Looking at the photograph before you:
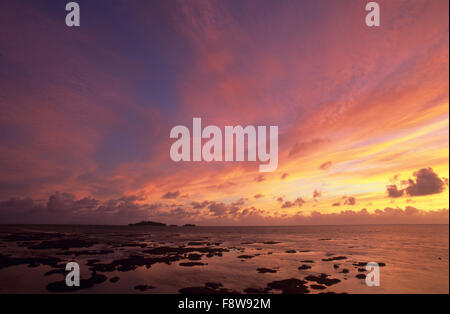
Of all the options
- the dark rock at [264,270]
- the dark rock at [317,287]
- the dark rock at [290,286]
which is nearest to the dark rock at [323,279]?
the dark rock at [317,287]

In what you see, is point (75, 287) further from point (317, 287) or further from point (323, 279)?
point (323, 279)

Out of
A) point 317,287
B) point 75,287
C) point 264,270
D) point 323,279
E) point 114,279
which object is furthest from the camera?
point 264,270

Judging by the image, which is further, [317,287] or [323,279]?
[323,279]

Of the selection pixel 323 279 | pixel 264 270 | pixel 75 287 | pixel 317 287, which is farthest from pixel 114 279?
pixel 323 279

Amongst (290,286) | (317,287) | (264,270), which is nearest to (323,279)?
(317,287)

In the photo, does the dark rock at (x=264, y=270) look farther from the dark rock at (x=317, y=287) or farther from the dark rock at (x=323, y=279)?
the dark rock at (x=317, y=287)

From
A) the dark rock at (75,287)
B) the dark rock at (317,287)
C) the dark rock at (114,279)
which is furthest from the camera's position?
the dark rock at (114,279)

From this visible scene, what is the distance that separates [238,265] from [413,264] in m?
31.2

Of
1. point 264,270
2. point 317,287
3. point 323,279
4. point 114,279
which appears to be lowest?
point 264,270

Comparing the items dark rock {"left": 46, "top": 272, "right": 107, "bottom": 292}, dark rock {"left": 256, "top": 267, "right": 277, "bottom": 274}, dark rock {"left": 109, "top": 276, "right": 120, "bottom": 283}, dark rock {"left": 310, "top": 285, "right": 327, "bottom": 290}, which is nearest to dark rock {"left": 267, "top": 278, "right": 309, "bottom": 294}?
dark rock {"left": 310, "top": 285, "right": 327, "bottom": 290}

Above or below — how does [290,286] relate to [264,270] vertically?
above

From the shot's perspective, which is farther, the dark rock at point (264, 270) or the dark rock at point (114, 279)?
the dark rock at point (264, 270)

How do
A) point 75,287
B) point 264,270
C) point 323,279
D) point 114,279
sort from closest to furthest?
point 75,287 < point 114,279 < point 323,279 < point 264,270
